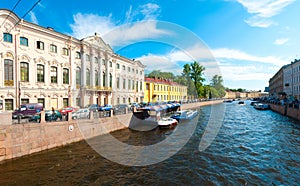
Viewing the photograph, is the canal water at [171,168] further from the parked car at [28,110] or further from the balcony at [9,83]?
the balcony at [9,83]

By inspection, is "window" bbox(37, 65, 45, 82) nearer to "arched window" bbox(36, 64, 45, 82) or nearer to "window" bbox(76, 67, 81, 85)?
"arched window" bbox(36, 64, 45, 82)

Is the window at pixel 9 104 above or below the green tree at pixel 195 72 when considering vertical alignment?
below

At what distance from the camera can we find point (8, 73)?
18328 mm

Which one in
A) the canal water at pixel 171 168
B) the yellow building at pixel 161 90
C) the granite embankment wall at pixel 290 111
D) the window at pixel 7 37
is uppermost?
the window at pixel 7 37

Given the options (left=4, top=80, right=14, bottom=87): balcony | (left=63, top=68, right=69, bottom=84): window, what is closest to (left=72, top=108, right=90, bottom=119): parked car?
(left=4, top=80, right=14, bottom=87): balcony

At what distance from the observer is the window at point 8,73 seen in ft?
59.4

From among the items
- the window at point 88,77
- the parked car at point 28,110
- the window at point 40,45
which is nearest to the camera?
the parked car at point 28,110

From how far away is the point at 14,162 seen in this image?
9500 millimetres

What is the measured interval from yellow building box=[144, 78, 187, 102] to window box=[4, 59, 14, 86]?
30.1 m

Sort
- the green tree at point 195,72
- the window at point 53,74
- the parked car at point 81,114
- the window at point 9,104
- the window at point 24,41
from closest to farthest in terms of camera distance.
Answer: the parked car at point 81,114
the window at point 9,104
the window at point 24,41
the window at point 53,74
the green tree at point 195,72

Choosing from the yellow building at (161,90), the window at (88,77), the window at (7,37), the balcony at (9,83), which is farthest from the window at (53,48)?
the yellow building at (161,90)

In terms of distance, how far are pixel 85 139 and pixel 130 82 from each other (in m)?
25.2

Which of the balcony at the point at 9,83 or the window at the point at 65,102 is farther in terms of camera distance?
the window at the point at 65,102

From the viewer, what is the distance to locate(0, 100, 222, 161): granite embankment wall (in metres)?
9.78
